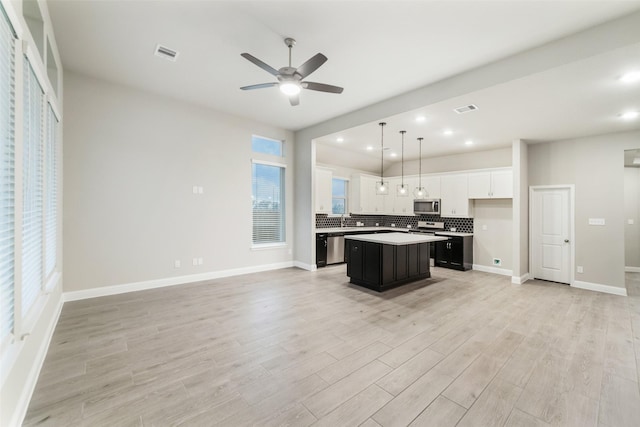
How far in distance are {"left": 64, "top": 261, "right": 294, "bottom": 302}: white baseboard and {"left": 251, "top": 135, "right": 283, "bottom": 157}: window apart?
8.55ft

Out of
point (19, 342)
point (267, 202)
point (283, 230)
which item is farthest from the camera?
point (283, 230)

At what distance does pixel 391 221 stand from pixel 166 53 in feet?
23.9

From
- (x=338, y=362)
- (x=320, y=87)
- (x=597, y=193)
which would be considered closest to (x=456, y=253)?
(x=597, y=193)

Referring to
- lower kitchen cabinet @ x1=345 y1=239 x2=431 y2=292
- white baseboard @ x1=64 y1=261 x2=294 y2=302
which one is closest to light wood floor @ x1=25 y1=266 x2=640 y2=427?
white baseboard @ x1=64 y1=261 x2=294 y2=302

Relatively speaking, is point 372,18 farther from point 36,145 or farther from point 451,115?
point 36,145

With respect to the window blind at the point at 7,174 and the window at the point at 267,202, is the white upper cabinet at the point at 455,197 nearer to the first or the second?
the window at the point at 267,202

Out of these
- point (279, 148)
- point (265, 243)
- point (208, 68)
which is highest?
point (208, 68)

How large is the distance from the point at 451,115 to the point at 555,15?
1.93m

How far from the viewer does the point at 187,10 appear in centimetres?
265

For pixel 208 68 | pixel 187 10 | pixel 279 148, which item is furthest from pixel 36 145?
pixel 279 148

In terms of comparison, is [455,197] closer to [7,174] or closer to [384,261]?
[384,261]

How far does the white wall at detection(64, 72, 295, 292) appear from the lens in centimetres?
402

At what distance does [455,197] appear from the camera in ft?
22.8

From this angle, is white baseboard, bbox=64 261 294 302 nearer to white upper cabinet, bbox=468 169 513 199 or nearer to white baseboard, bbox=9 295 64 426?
white baseboard, bbox=9 295 64 426
